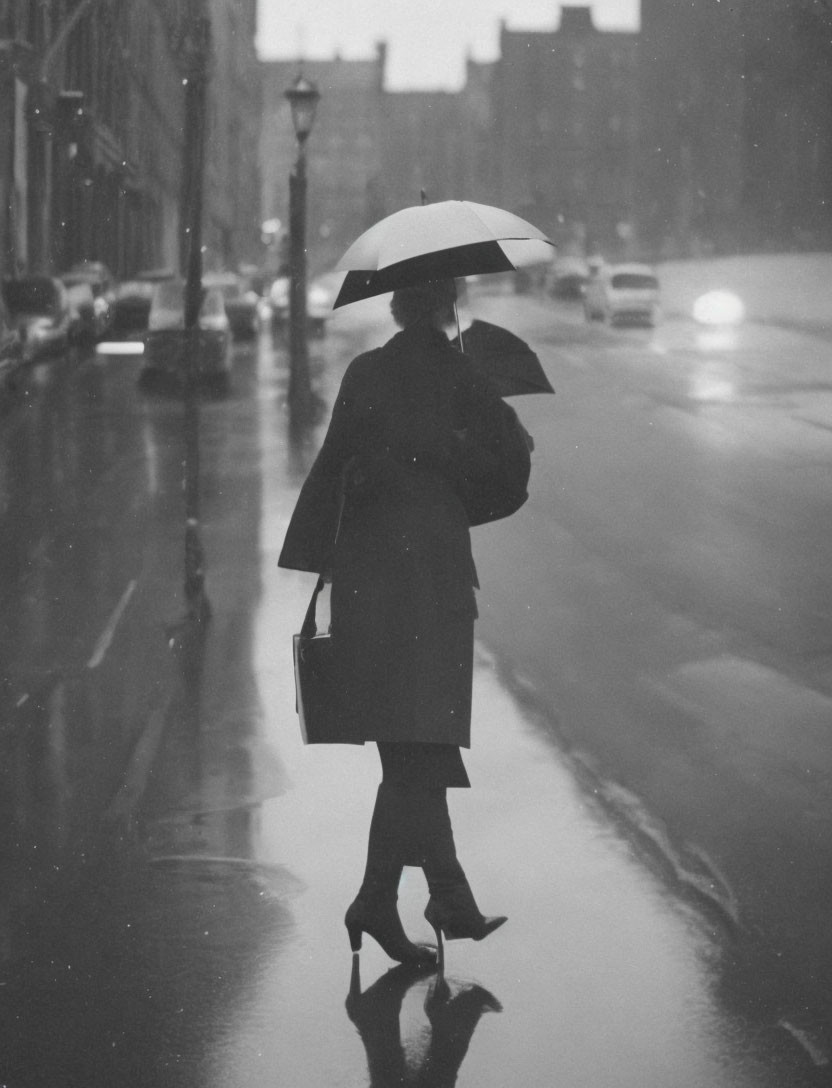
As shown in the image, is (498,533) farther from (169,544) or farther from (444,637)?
(444,637)

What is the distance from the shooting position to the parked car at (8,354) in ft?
85.0

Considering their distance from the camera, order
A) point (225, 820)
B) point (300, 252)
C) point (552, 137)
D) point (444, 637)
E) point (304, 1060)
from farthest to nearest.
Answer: point (552, 137), point (300, 252), point (225, 820), point (444, 637), point (304, 1060)

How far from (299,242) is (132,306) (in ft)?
63.0

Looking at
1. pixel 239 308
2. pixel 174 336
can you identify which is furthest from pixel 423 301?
pixel 239 308

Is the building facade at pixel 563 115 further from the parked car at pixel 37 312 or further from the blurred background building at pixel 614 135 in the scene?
the parked car at pixel 37 312

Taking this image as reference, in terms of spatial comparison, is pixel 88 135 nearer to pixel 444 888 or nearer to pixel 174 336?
pixel 174 336

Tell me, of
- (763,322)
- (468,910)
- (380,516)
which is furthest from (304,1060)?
(763,322)

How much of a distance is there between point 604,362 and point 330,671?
29.0 metres

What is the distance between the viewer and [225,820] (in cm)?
584

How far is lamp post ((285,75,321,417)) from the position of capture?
18.4 m

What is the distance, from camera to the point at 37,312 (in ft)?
100

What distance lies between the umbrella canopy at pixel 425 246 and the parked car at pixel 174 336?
25120mm

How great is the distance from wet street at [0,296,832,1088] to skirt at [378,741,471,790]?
474 mm

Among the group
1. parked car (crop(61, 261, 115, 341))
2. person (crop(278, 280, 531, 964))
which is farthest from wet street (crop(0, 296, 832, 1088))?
parked car (crop(61, 261, 115, 341))
